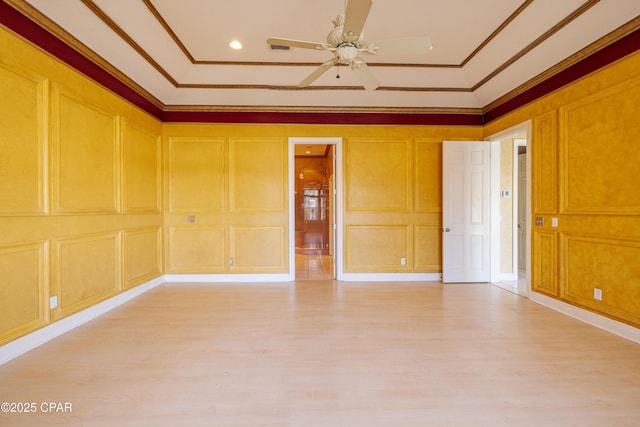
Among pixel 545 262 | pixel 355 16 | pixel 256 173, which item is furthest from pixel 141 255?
pixel 545 262

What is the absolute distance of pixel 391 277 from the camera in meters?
5.29

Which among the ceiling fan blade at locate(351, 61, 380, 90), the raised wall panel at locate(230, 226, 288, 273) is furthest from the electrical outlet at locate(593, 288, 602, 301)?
the raised wall panel at locate(230, 226, 288, 273)

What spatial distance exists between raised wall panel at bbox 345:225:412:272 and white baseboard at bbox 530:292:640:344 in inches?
75.2

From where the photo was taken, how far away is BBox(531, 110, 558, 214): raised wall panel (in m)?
3.82

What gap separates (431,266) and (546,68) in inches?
126

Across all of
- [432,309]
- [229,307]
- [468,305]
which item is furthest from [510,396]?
[229,307]

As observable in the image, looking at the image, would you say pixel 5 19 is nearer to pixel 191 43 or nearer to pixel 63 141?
pixel 63 141

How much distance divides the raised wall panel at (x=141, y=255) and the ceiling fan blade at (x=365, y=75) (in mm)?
3560

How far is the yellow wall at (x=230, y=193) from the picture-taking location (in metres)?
2.74

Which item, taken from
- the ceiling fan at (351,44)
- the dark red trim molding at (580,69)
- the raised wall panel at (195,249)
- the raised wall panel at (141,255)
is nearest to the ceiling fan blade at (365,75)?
the ceiling fan at (351,44)

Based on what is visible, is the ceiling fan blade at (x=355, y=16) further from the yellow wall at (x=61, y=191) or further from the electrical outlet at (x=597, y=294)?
the electrical outlet at (x=597, y=294)

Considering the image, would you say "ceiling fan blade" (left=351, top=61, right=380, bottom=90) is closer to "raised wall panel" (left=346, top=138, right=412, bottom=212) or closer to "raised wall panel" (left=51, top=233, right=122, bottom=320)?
"raised wall panel" (left=346, top=138, right=412, bottom=212)

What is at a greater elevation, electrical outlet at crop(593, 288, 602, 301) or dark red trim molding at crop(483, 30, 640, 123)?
dark red trim molding at crop(483, 30, 640, 123)

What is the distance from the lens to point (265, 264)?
528 centimetres
